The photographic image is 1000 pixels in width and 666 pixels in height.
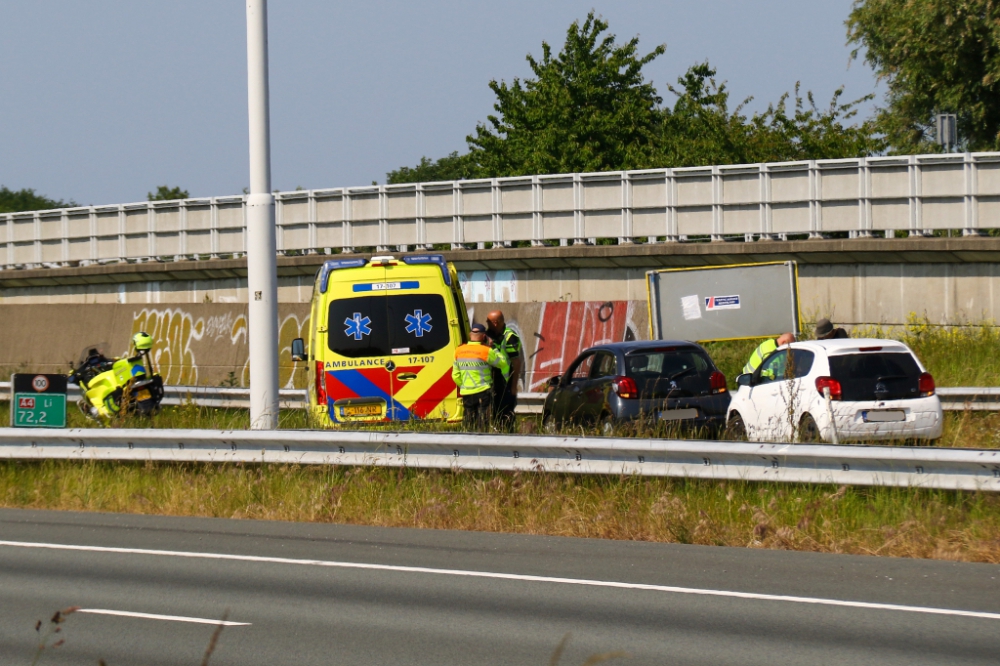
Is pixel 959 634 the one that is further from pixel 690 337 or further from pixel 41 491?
pixel 690 337

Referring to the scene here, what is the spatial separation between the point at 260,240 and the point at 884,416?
6.68m

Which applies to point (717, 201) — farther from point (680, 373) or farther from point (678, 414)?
point (678, 414)

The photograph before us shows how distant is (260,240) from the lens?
1399 centimetres

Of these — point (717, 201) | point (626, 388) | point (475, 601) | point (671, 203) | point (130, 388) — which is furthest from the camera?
point (671, 203)

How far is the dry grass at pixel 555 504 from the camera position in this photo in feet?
34.1

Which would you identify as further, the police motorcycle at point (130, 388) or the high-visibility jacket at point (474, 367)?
the police motorcycle at point (130, 388)

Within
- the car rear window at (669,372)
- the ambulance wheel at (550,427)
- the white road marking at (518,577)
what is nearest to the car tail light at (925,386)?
the car rear window at (669,372)

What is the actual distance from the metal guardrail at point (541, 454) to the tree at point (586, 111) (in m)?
35.6

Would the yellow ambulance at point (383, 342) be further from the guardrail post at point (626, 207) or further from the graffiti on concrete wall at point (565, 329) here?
the guardrail post at point (626, 207)

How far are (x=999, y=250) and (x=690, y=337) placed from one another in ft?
16.9

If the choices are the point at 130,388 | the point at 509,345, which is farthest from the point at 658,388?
the point at 130,388

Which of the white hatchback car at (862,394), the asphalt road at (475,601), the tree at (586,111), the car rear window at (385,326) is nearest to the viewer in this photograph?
the asphalt road at (475,601)

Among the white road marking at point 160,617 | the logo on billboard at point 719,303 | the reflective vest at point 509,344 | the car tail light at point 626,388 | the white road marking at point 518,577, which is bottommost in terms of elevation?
the white road marking at point 160,617

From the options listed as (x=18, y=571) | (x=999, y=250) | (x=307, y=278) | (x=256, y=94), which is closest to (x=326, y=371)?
(x=256, y=94)
